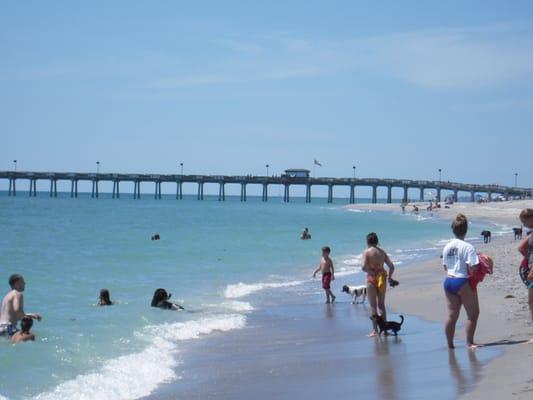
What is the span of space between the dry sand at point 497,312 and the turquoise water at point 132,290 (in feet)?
9.01

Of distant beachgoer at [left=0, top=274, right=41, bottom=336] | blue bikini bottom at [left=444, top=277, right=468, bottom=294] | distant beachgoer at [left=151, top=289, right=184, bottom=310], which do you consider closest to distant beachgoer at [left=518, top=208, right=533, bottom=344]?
blue bikini bottom at [left=444, top=277, right=468, bottom=294]

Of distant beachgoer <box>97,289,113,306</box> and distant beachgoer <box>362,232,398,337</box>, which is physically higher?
distant beachgoer <box>362,232,398,337</box>

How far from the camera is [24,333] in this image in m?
10.6

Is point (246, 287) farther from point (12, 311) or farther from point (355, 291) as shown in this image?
point (12, 311)

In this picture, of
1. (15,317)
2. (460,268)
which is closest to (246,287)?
(15,317)

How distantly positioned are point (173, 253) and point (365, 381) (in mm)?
23799

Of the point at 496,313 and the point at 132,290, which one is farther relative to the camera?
the point at 132,290

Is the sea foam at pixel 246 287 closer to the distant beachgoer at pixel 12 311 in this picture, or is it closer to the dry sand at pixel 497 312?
the dry sand at pixel 497 312

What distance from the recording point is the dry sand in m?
6.43

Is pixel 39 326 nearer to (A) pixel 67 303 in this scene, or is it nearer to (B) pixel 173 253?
(A) pixel 67 303

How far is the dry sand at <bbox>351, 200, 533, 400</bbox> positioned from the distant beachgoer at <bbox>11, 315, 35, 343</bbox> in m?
5.43

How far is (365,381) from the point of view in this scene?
7449mm

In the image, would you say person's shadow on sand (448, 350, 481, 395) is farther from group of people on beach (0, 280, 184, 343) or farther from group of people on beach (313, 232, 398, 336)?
group of people on beach (0, 280, 184, 343)

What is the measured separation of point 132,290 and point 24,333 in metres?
7.67
